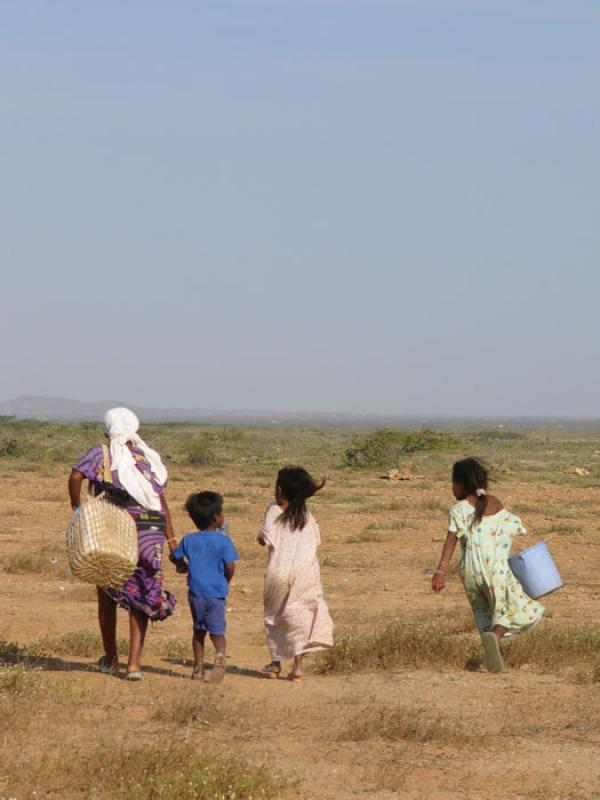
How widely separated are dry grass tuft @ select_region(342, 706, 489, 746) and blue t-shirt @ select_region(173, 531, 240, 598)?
1.61 metres

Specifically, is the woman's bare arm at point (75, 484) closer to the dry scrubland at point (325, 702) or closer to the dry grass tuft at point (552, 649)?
the dry scrubland at point (325, 702)

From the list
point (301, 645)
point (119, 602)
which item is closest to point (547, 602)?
point (301, 645)

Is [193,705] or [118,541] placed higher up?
[118,541]

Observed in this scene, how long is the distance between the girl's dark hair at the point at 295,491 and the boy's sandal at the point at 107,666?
4.56 feet

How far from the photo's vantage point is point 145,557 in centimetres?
774

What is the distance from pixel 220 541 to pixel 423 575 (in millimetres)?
6519

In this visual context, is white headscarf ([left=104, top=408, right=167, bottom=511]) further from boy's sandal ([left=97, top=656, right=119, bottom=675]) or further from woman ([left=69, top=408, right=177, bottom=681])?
boy's sandal ([left=97, top=656, right=119, bottom=675])

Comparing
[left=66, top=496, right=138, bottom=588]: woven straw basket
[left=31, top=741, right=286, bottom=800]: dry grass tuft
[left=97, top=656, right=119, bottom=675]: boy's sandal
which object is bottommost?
[left=97, top=656, right=119, bottom=675]: boy's sandal

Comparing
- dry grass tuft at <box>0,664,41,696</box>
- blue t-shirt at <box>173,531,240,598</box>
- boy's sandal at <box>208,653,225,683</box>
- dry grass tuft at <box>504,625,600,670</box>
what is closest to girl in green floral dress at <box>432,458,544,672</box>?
dry grass tuft at <box>504,625,600,670</box>

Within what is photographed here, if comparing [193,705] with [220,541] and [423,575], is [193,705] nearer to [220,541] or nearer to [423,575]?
[220,541]

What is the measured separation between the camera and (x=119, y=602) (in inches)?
309

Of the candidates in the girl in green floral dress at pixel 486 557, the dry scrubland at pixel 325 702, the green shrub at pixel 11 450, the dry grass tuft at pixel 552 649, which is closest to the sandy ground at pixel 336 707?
the dry scrubland at pixel 325 702

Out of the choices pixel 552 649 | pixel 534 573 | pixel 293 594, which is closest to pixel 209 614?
pixel 293 594

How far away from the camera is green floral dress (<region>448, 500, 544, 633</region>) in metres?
8.58
